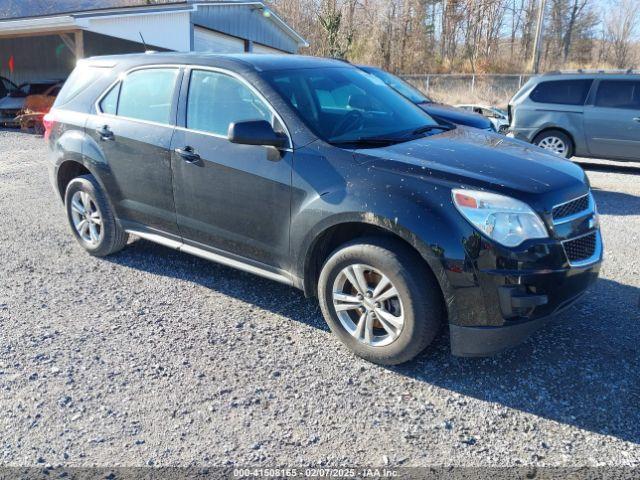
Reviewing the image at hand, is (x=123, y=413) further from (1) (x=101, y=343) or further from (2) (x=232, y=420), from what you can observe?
(1) (x=101, y=343)

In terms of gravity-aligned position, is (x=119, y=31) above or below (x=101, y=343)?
above

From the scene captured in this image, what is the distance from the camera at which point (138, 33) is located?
1747cm

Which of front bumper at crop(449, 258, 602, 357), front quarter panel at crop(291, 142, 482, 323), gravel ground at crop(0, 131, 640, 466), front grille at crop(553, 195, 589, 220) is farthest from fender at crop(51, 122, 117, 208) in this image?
front grille at crop(553, 195, 589, 220)

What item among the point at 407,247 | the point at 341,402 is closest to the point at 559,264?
the point at 407,247

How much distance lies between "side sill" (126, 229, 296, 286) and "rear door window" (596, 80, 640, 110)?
8.43 meters

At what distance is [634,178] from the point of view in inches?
370

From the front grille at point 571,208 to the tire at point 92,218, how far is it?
3.55 m

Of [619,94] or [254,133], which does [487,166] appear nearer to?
[254,133]

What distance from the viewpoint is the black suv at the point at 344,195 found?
2.95m

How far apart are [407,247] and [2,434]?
2333 millimetres

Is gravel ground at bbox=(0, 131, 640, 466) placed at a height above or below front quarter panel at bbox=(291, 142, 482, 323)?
below

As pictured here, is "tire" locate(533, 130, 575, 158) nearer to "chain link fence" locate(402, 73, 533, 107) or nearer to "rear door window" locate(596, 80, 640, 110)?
"rear door window" locate(596, 80, 640, 110)

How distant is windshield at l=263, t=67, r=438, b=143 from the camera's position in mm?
3711

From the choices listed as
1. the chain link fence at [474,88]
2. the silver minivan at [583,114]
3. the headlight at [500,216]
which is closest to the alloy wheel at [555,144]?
the silver minivan at [583,114]
